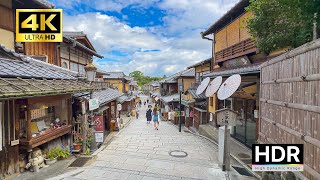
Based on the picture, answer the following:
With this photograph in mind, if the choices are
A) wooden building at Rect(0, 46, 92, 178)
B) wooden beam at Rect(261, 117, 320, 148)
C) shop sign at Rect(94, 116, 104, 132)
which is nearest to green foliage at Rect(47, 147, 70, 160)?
wooden building at Rect(0, 46, 92, 178)

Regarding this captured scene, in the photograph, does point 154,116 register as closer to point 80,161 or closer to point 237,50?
point 237,50

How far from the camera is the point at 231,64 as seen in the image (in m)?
15.9

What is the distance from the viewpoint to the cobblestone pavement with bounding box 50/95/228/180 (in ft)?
27.7

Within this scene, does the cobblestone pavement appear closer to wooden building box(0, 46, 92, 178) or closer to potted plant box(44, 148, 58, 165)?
potted plant box(44, 148, 58, 165)

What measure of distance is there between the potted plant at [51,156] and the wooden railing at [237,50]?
1162 centimetres

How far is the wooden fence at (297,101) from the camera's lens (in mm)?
4164

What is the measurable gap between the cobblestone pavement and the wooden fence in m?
3.59

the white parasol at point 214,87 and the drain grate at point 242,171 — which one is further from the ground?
the white parasol at point 214,87

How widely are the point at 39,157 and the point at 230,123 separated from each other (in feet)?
26.6

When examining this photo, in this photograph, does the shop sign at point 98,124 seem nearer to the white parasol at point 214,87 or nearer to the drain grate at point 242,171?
the white parasol at point 214,87

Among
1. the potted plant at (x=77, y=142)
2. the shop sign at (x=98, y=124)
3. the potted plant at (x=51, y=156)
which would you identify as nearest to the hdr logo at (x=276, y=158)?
the potted plant at (x=51, y=156)

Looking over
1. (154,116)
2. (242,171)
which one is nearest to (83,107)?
(242,171)

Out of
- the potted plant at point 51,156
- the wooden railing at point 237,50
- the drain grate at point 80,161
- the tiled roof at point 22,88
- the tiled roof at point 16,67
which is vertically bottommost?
the drain grate at point 80,161

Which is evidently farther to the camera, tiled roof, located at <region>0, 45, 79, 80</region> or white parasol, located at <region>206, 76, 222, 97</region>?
white parasol, located at <region>206, 76, 222, 97</region>
